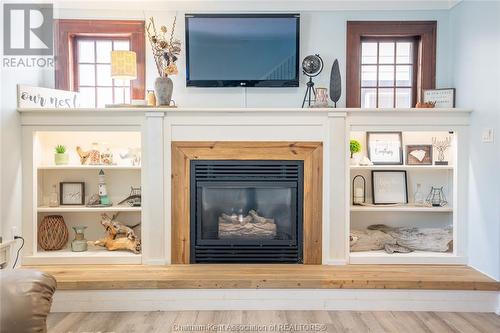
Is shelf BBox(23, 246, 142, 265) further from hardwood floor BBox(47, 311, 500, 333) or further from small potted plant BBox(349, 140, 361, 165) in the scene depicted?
small potted plant BBox(349, 140, 361, 165)

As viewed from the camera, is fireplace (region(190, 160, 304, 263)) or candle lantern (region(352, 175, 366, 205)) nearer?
fireplace (region(190, 160, 304, 263))

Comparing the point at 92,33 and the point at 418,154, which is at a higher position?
the point at 92,33

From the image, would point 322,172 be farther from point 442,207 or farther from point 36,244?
point 36,244

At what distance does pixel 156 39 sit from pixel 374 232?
2.59 meters

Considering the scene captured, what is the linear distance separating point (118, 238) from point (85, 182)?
0.63 m

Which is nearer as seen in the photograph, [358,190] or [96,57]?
[358,190]

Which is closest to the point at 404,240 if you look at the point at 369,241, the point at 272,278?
the point at 369,241

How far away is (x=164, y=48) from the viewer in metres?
3.78

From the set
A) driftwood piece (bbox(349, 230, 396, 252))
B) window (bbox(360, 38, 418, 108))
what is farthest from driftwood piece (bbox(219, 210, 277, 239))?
window (bbox(360, 38, 418, 108))

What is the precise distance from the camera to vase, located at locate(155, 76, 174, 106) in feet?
12.1

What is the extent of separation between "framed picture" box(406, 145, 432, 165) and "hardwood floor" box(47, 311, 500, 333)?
4.47ft

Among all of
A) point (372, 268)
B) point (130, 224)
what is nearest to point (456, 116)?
point (372, 268)

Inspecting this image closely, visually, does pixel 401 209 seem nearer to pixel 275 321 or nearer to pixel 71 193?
pixel 275 321

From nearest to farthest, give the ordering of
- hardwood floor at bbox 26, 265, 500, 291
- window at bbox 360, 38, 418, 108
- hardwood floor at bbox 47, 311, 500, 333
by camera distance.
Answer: hardwood floor at bbox 47, 311, 500, 333 → hardwood floor at bbox 26, 265, 500, 291 → window at bbox 360, 38, 418, 108
